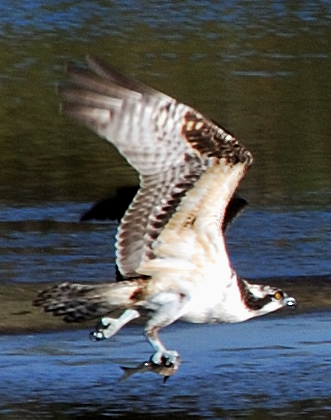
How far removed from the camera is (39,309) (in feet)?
26.5

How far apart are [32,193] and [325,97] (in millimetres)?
4066

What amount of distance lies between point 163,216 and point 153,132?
1.23ft

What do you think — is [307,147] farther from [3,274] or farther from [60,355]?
[60,355]

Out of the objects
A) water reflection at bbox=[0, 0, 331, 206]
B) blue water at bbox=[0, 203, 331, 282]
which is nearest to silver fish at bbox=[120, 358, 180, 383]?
blue water at bbox=[0, 203, 331, 282]

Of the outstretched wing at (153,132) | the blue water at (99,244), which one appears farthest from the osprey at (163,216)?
the blue water at (99,244)

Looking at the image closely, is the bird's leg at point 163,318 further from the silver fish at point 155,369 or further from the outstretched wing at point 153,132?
the outstretched wing at point 153,132

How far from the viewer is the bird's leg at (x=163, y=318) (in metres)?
6.75

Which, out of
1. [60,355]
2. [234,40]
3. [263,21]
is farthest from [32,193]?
[263,21]

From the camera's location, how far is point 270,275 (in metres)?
8.71

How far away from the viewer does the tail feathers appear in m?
6.71

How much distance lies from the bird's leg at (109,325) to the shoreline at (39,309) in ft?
2.90

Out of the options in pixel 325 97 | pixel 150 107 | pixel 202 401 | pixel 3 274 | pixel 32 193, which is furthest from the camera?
pixel 325 97

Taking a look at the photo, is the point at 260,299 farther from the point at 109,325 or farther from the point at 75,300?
the point at 75,300

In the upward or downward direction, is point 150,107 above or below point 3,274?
above
